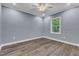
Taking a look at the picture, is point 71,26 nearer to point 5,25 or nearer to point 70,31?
point 70,31

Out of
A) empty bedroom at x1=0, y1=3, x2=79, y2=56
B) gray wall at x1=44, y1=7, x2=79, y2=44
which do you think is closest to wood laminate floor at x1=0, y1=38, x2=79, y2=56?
empty bedroom at x1=0, y1=3, x2=79, y2=56

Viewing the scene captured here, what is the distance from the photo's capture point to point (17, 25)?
4.44 metres

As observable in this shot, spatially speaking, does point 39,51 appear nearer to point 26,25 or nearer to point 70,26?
point 70,26

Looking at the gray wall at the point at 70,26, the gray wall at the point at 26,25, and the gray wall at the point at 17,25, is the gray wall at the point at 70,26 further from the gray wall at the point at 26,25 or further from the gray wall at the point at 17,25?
the gray wall at the point at 17,25

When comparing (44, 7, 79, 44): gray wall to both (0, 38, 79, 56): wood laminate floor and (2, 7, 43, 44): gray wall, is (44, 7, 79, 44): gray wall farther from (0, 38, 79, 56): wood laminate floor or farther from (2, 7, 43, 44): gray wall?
(2, 7, 43, 44): gray wall

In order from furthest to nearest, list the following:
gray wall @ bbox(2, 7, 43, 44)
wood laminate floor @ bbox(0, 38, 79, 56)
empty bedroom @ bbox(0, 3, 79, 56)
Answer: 1. gray wall @ bbox(2, 7, 43, 44)
2. empty bedroom @ bbox(0, 3, 79, 56)
3. wood laminate floor @ bbox(0, 38, 79, 56)

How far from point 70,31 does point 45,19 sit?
257 cm

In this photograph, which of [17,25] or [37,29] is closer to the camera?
[17,25]

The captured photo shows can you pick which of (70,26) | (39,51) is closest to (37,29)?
(70,26)

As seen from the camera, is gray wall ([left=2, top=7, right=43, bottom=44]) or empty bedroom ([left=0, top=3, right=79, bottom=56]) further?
gray wall ([left=2, top=7, right=43, bottom=44])

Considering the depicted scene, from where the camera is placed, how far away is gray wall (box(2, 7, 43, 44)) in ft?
12.3

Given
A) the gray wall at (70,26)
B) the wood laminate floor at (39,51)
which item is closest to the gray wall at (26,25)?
the gray wall at (70,26)

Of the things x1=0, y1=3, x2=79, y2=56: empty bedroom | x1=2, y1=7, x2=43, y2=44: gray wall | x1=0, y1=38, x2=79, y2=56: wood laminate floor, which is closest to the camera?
x1=0, y1=38, x2=79, y2=56: wood laminate floor

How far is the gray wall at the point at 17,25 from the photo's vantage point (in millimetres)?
3762
